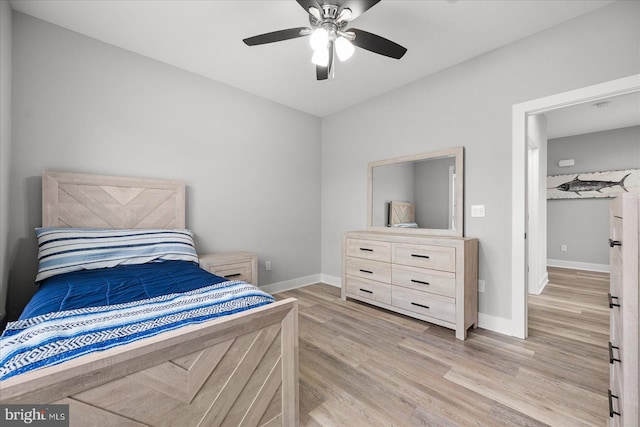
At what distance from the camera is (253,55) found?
8.41 ft

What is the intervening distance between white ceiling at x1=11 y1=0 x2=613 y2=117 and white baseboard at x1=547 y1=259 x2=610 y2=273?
4.79 m

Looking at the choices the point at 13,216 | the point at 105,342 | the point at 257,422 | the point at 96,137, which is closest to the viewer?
the point at 105,342

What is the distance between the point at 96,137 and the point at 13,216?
0.84 meters

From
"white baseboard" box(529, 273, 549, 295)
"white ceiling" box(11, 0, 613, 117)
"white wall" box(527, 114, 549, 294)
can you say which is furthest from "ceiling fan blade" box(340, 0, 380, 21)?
"white baseboard" box(529, 273, 549, 295)

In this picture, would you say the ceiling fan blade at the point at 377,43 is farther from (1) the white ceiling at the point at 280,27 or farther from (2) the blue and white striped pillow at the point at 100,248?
(2) the blue and white striped pillow at the point at 100,248

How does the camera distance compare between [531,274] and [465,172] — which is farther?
[531,274]

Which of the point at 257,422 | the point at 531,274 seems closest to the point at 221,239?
the point at 257,422

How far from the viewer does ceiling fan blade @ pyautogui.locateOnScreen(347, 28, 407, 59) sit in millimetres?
1787

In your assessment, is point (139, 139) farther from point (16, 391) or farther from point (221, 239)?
point (16, 391)

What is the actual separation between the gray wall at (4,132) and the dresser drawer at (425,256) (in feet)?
10.3

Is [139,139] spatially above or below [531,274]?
above

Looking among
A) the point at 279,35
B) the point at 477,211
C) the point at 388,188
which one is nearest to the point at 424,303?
the point at 477,211

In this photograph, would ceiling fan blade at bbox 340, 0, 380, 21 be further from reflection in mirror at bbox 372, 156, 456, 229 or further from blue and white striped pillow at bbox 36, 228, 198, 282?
blue and white striped pillow at bbox 36, 228, 198, 282

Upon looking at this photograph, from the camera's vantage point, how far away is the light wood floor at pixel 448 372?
1442 millimetres
